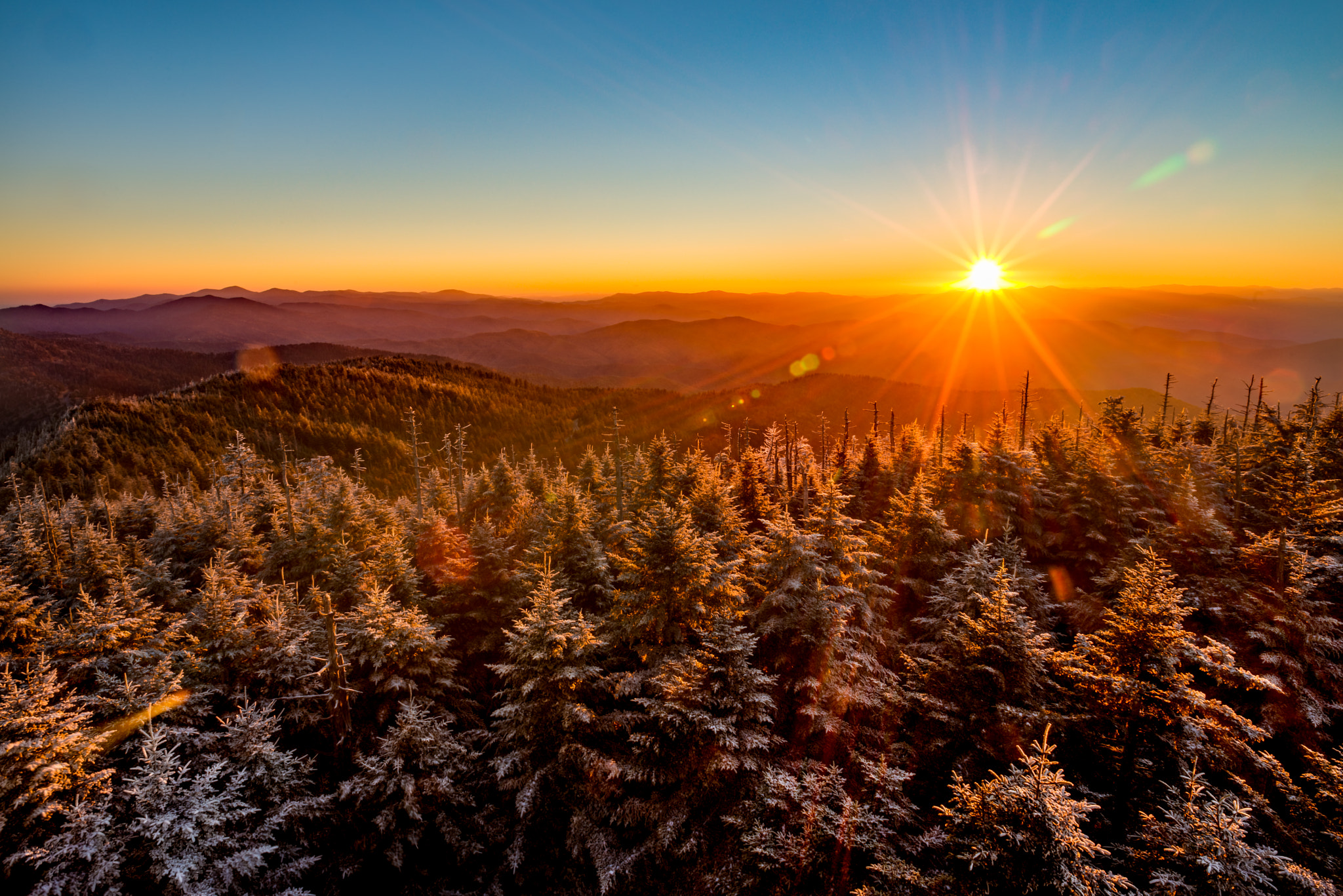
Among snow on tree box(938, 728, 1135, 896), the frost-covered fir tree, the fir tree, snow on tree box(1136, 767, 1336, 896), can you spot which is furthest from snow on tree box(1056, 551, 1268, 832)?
the fir tree

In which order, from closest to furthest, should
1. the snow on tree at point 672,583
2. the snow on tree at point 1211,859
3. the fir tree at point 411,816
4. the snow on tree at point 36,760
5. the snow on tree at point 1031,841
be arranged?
1. the snow on tree at point 1031,841
2. the snow on tree at point 1211,859
3. the snow on tree at point 36,760
4. the fir tree at point 411,816
5. the snow on tree at point 672,583

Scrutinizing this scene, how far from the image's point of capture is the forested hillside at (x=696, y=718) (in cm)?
1319

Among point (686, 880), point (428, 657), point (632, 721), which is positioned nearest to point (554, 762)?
point (632, 721)

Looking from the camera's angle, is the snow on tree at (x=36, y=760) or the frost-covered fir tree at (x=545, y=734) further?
the frost-covered fir tree at (x=545, y=734)

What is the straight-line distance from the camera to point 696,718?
14984 millimetres

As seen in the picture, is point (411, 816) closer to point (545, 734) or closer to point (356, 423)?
point (545, 734)

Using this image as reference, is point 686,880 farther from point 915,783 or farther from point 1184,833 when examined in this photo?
point 1184,833

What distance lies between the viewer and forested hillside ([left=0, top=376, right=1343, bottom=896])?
43.3 feet

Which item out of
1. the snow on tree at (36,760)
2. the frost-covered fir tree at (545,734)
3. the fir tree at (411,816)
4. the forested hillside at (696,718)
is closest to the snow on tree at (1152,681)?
the forested hillside at (696,718)

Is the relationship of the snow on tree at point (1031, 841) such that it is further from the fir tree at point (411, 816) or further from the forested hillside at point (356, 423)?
the forested hillside at point (356, 423)

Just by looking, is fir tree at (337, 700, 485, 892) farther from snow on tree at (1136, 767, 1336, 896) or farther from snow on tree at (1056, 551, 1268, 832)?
snow on tree at (1056, 551, 1268, 832)

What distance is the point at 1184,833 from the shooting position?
442 inches

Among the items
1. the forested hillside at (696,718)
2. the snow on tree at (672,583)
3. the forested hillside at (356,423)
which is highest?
the snow on tree at (672,583)

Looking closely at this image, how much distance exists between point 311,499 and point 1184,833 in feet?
148
